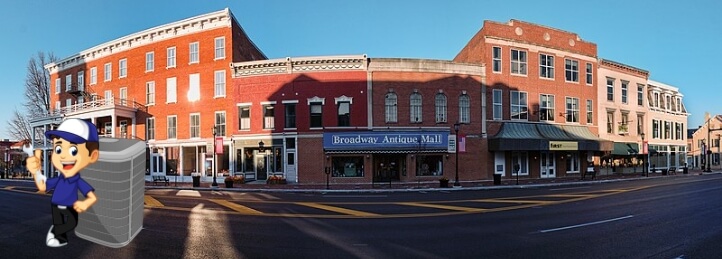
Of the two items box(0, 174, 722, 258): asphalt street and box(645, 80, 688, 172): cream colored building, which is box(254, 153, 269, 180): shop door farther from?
box(645, 80, 688, 172): cream colored building

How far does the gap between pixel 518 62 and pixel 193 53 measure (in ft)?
98.6

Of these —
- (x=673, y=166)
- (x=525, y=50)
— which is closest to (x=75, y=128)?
(x=525, y=50)

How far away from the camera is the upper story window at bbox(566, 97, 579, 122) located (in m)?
38.9

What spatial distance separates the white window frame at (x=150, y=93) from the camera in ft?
123

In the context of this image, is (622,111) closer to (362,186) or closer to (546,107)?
(546,107)

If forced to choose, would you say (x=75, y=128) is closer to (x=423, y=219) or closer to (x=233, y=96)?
(x=423, y=219)

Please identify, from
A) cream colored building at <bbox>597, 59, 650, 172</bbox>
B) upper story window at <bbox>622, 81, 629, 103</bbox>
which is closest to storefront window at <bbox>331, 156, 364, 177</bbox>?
cream colored building at <bbox>597, 59, 650, 172</bbox>

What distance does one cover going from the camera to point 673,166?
5147cm

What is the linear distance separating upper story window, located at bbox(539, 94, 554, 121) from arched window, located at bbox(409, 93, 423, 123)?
12674mm

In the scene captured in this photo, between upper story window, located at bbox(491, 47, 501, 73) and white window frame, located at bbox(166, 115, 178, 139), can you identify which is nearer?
upper story window, located at bbox(491, 47, 501, 73)

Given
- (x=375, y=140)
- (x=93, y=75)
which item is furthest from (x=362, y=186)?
(x=93, y=75)

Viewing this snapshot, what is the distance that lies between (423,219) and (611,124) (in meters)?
38.9

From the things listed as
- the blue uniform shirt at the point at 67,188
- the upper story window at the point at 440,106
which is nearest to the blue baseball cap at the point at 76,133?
the blue uniform shirt at the point at 67,188

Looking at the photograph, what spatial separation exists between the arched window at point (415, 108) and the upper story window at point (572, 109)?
53.7 feet
